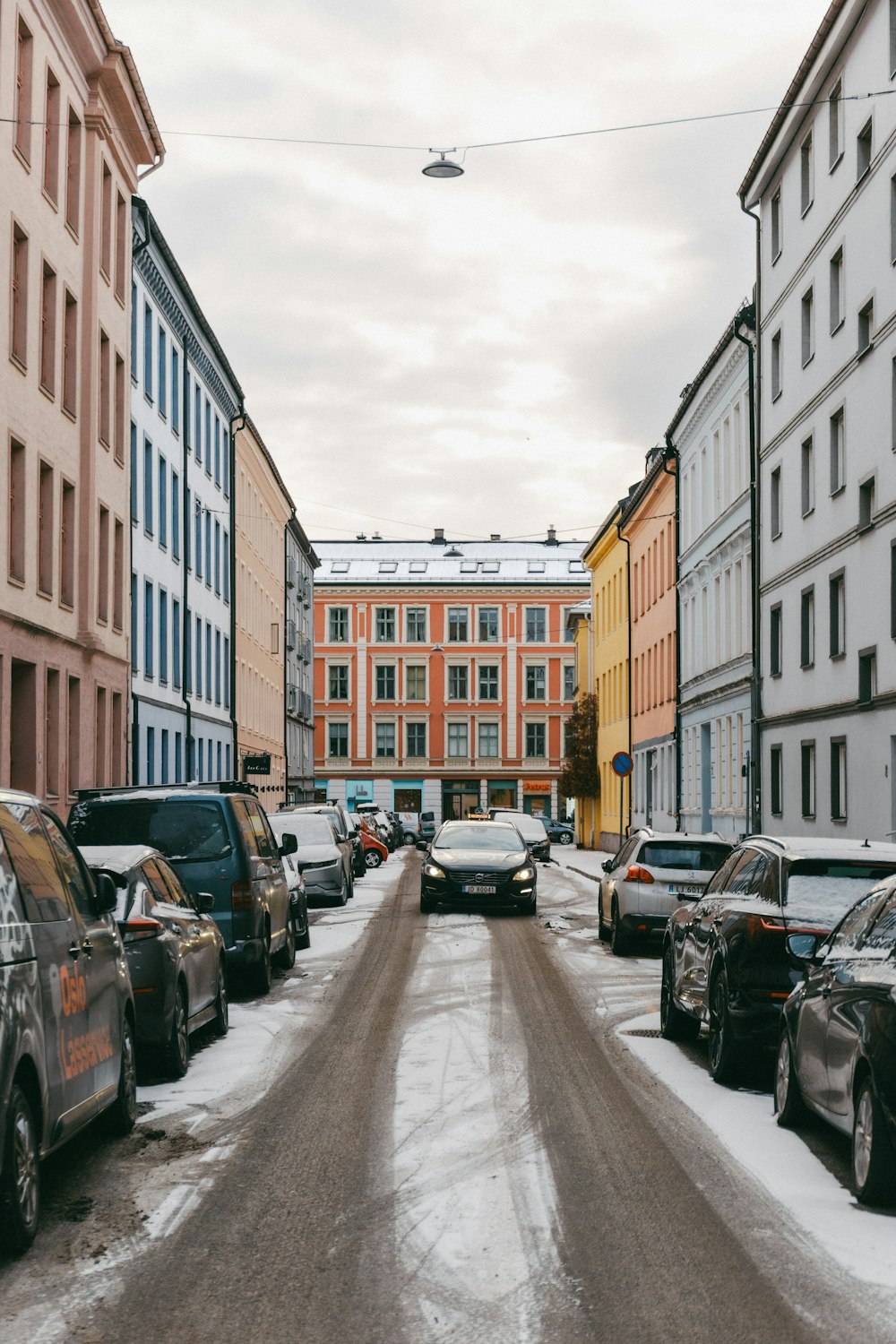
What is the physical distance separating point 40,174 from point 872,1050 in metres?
24.7

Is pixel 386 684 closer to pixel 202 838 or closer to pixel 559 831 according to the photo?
pixel 559 831

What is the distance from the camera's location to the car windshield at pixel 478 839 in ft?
99.2

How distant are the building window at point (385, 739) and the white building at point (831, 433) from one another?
6610 centimetres

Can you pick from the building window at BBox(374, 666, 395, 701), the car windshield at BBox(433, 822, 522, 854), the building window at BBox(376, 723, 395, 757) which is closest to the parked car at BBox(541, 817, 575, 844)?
the building window at BBox(376, 723, 395, 757)

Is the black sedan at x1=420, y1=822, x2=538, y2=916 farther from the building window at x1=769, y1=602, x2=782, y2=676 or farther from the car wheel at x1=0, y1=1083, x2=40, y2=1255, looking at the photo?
the car wheel at x1=0, y1=1083, x2=40, y2=1255

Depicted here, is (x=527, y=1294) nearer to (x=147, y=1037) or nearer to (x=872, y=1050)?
(x=872, y=1050)

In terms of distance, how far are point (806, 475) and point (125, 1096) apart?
29627mm

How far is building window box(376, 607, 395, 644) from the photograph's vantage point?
4203 inches

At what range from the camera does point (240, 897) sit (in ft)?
51.5


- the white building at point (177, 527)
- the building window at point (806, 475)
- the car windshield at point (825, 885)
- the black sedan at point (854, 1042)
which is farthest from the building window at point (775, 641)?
the black sedan at point (854, 1042)

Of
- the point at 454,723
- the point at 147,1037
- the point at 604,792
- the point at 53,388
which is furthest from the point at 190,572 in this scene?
the point at 454,723

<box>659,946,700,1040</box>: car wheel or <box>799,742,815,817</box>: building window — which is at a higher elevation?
<box>799,742,815,817</box>: building window

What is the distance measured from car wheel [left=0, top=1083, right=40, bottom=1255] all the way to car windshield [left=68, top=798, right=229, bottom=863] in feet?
27.6

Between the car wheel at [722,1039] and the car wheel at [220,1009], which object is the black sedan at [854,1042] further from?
the car wheel at [220,1009]
